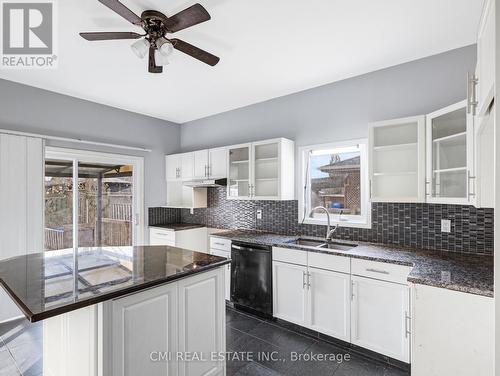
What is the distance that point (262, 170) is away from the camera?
11.8ft

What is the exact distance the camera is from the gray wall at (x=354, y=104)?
250 cm

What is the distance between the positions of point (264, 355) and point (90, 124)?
3.62 meters

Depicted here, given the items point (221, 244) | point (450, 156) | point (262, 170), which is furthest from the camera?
point (262, 170)

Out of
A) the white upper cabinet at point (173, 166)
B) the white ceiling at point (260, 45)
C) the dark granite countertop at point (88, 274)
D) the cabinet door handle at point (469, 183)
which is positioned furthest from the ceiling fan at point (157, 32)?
the white upper cabinet at point (173, 166)

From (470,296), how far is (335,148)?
1.97m

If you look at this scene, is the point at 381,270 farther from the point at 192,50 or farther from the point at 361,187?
the point at 192,50

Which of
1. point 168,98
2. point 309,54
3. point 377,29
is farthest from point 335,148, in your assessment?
point 168,98

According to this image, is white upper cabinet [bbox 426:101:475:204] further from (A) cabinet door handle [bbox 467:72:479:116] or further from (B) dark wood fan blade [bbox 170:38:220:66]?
(B) dark wood fan blade [bbox 170:38:220:66]

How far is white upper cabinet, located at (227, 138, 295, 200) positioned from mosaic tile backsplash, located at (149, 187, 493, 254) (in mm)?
261

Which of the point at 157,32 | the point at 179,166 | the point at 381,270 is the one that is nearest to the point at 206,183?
the point at 179,166

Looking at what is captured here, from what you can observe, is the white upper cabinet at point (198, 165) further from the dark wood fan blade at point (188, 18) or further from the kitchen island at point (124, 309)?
the dark wood fan blade at point (188, 18)

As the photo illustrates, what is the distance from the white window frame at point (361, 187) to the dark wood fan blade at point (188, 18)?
2019mm

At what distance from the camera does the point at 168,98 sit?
147 inches

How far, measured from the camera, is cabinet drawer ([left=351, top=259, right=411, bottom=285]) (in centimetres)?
215
